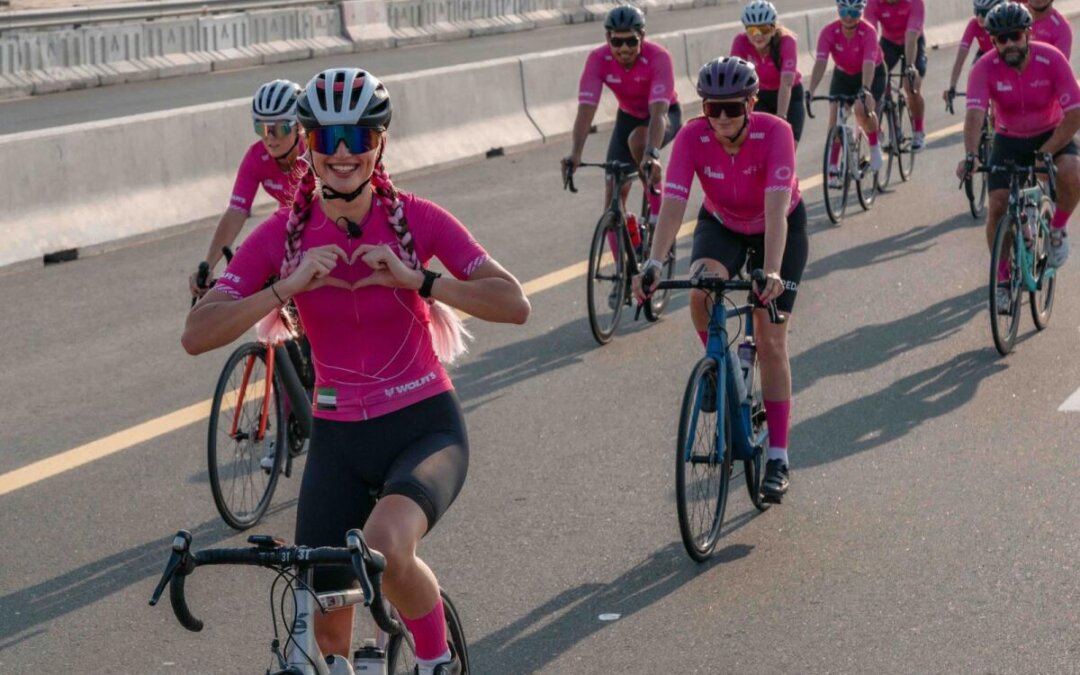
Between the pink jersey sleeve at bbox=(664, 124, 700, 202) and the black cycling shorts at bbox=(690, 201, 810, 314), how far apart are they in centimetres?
21

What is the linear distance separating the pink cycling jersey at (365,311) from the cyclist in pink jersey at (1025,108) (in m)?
7.29

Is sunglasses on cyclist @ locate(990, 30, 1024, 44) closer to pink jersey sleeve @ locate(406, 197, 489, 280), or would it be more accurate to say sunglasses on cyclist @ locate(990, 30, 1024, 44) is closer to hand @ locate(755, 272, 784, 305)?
hand @ locate(755, 272, 784, 305)

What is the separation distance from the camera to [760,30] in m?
15.2

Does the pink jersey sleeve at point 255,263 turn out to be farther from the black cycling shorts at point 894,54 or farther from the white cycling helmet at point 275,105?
the black cycling shorts at point 894,54

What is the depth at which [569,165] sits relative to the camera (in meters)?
12.6

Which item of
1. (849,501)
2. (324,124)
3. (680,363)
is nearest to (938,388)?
(680,363)

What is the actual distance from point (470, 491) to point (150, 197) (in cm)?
800

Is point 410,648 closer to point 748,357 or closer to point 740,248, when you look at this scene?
point 748,357

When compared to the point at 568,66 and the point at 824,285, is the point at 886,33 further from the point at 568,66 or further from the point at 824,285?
the point at 824,285

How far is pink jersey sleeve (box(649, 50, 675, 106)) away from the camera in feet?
42.8

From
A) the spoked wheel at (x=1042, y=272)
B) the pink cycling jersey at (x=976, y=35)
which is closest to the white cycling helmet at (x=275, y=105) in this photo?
the spoked wheel at (x=1042, y=272)

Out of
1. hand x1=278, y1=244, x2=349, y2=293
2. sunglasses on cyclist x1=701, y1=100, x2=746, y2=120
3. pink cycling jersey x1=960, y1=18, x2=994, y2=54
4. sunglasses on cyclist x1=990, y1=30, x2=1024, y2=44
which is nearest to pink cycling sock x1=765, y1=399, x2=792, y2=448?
sunglasses on cyclist x1=701, y1=100, x2=746, y2=120

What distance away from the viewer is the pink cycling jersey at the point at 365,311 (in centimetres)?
522

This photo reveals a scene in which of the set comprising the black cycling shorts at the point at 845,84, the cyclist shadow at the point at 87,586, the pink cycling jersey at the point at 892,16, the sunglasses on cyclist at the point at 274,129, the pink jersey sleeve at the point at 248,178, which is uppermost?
the sunglasses on cyclist at the point at 274,129
